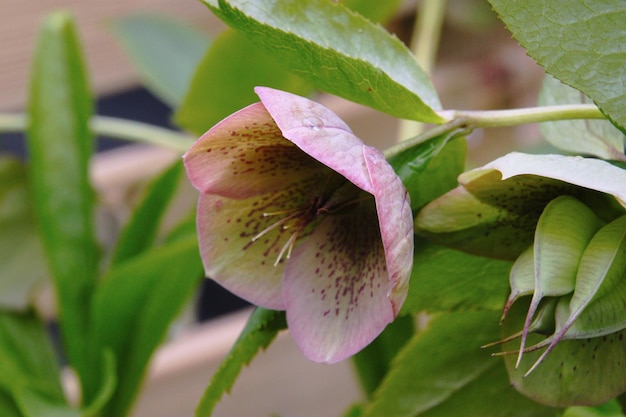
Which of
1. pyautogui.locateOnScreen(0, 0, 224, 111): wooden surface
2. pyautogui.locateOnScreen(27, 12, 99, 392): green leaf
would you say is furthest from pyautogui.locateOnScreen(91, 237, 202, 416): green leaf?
pyautogui.locateOnScreen(0, 0, 224, 111): wooden surface

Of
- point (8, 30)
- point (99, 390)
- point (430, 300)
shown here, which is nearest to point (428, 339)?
point (430, 300)

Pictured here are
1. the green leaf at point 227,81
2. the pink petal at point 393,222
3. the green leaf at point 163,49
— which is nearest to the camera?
the pink petal at point 393,222

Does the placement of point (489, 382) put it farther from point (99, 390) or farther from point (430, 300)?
point (99, 390)

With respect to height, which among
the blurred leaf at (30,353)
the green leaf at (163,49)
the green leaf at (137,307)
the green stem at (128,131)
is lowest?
the blurred leaf at (30,353)

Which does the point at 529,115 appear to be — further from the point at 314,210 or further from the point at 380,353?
the point at 380,353

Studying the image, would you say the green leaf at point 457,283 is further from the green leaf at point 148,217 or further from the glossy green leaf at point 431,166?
the green leaf at point 148,217

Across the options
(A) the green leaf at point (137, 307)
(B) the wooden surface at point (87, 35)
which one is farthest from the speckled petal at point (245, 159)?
(B) the wooden surface at point (87, 35)
